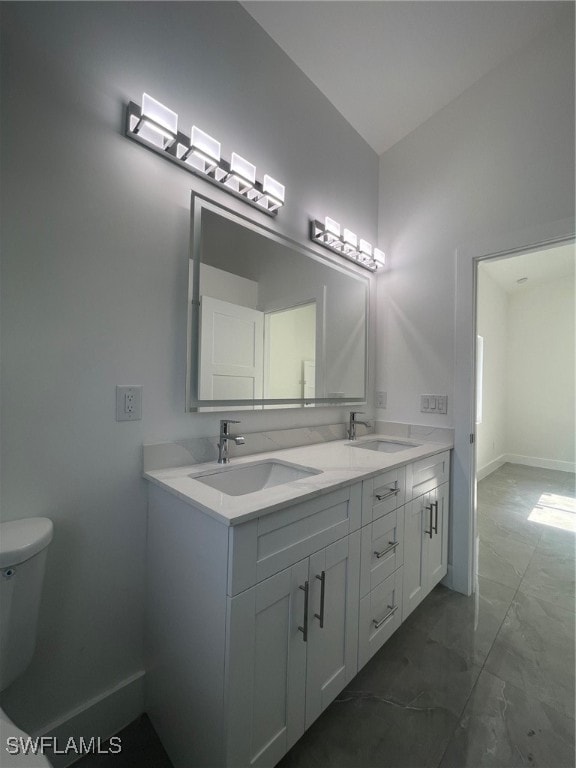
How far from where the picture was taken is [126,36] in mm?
1126

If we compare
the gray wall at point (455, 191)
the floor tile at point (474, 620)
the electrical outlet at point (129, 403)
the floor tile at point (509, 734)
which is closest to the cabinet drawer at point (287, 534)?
the electrical outlet at point (129, 403)

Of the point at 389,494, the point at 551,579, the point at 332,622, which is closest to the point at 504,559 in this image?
the point at 551,579

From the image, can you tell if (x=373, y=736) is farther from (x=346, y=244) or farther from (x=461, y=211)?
(x=461, y=211)

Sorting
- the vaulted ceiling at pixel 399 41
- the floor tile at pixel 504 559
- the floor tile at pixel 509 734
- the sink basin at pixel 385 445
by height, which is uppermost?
the vaulted ceiling at pixel 399 41

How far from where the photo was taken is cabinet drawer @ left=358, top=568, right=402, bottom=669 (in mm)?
1220

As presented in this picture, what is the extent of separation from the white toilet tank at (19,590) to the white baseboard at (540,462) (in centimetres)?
576

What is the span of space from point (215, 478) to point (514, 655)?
1.56 metres

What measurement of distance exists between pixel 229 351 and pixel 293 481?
2.04ft

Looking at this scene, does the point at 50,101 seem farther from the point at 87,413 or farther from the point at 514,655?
the point at 514,655

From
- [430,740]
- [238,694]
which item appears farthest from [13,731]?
[430,740]

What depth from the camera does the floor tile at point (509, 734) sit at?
101cm

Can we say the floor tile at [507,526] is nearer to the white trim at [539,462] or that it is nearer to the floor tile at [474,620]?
the floor tile at [474,620]

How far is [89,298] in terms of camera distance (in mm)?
1042

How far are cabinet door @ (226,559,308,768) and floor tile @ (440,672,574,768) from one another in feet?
1.80
